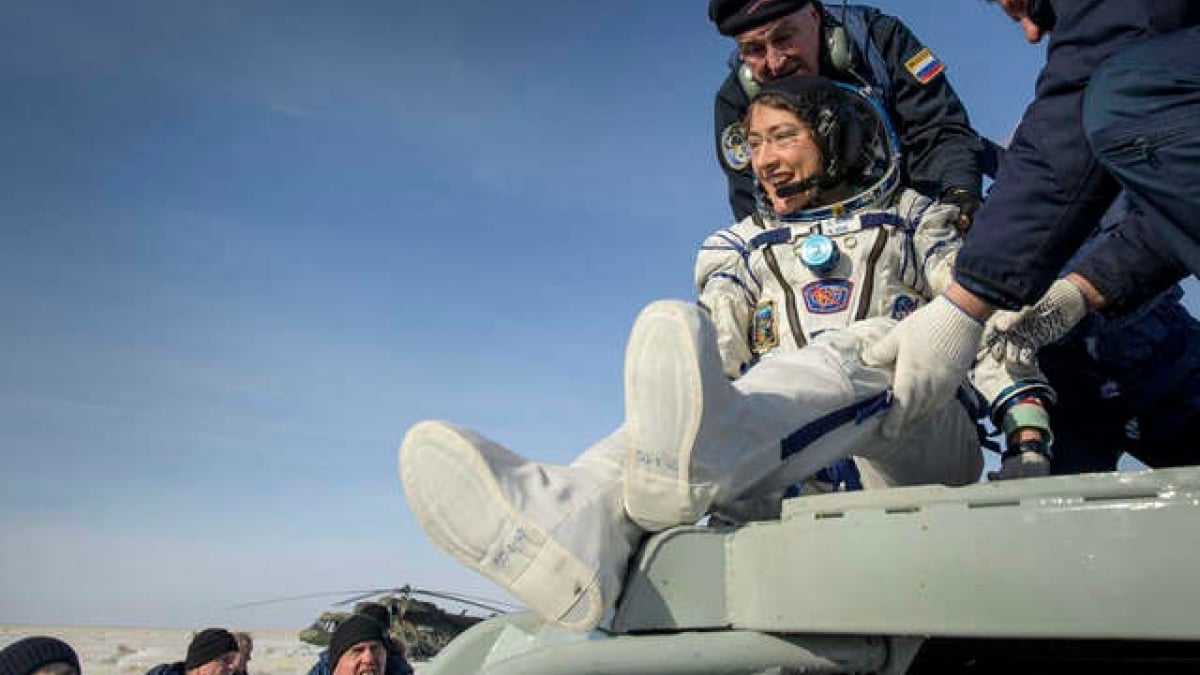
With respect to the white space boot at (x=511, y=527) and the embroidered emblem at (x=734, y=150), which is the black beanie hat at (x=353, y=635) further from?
the white space boot at (x=511, y=527)

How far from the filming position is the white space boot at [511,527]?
1.56 metres

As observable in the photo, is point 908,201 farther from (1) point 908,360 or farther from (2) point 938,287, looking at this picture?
(1) point 908,360

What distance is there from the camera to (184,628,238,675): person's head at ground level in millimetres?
5707

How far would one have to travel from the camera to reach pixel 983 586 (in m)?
1.29

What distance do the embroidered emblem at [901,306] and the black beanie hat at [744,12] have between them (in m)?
1.24

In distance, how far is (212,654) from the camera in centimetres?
575

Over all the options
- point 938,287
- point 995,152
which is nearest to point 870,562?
point 938,287

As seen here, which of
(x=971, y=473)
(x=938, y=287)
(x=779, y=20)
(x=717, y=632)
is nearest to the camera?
(x=717, y=632)

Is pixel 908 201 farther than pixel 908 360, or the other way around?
pixel 908 201

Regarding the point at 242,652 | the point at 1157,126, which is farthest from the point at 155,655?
the point at 1157,126

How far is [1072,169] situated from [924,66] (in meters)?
1.95

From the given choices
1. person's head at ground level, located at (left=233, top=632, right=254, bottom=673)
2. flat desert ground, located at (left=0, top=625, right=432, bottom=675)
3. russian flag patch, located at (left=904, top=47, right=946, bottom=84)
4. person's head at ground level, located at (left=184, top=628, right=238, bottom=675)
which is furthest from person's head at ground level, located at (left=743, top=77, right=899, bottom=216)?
flat desert ground, located at (left=0, top=625, right=432, bottom=675)

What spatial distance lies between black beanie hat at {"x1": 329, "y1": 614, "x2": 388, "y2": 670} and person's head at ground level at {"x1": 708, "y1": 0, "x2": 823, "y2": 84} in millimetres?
3831

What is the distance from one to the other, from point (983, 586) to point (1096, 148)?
96 centimetres
